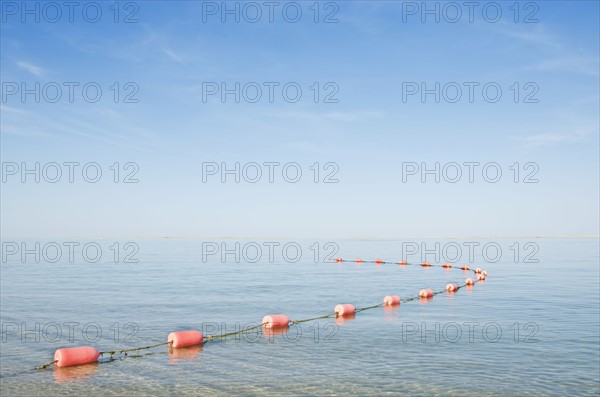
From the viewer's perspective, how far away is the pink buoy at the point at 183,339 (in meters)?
22.8

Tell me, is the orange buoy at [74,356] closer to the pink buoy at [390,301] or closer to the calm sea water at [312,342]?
the calm sea water at [312,342]

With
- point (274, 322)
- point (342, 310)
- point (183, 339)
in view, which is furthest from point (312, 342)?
point (342, 310)

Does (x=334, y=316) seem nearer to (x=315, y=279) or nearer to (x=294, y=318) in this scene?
(x=294, y=318)

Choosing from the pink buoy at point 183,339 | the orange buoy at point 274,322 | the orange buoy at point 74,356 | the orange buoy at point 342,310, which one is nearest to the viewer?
the orange buoy at point 74,356

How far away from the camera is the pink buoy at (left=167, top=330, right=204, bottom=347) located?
22.8m

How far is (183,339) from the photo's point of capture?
75.1 ft

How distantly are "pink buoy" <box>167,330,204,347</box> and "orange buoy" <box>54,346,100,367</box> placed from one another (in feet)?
11.0

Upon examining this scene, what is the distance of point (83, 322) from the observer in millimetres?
29234

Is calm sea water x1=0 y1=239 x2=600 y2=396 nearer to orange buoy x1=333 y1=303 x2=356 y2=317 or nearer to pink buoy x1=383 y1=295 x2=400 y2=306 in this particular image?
pink buoy x1=383 y1=295 x2=400 y2=306

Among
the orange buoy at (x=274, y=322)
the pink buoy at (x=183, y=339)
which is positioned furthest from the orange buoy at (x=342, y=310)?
the pink buoy at (x=183, y=339)

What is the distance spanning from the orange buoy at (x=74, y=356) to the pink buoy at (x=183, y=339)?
3.34 metres

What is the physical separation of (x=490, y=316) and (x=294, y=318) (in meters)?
11.7

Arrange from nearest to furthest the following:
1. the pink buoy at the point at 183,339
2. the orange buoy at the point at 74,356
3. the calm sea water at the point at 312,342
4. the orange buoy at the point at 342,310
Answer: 1. the calm sea water at the point at 312,342
2. the orange buoy at the point at 74,356
3. the pink buoy at the point at 183,339
4. the orange buoy at the point at 342,310

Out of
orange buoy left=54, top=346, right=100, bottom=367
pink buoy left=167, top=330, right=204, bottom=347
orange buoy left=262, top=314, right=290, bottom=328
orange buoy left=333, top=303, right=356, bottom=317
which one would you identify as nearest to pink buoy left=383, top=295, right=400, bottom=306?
orange buoy left=333, top=303, right=356, bottom=317
